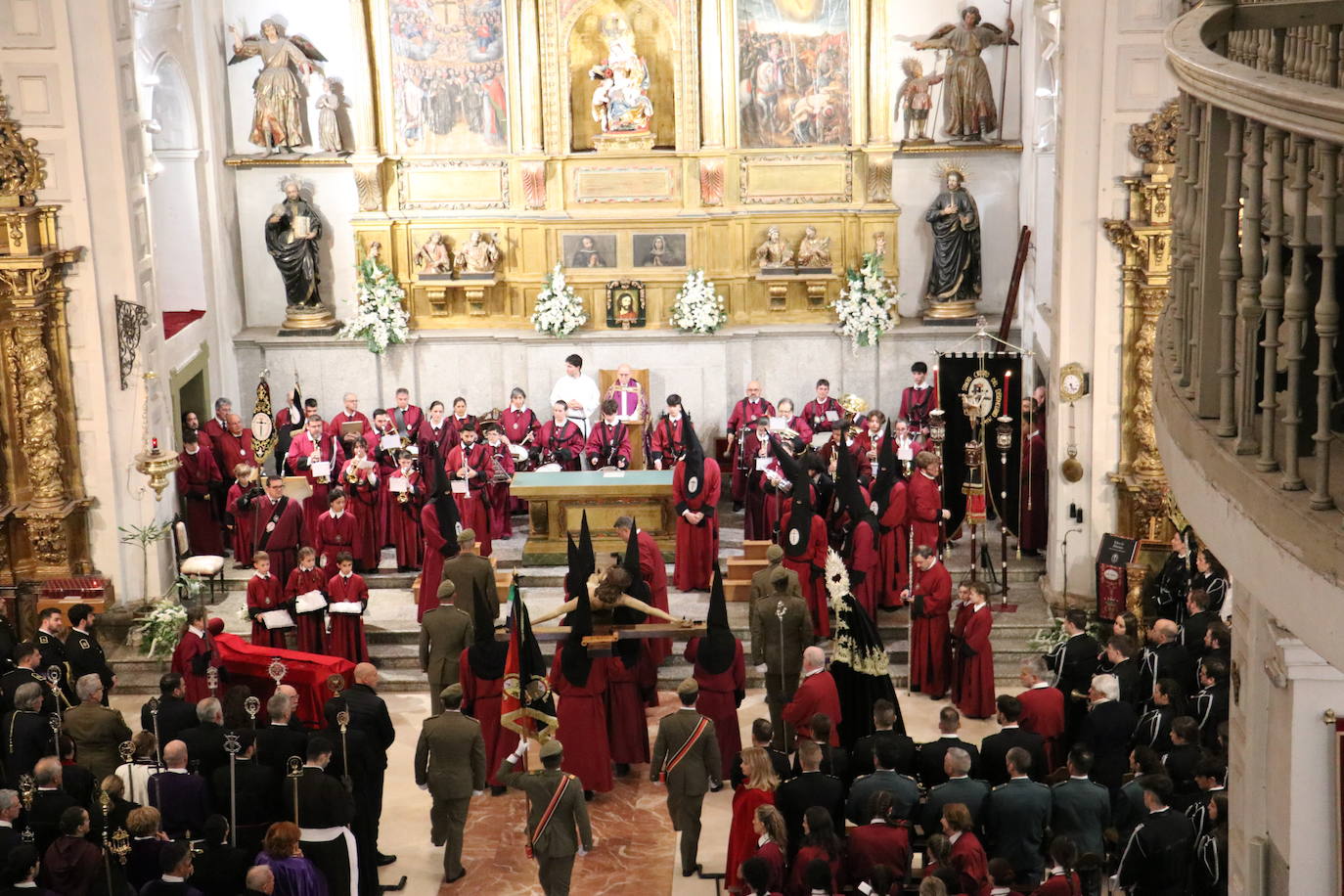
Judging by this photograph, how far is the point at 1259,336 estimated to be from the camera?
6.02 meters

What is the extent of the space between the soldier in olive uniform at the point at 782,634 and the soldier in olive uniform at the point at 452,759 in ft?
8.94

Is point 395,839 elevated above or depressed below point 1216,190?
below

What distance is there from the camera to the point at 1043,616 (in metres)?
16.0

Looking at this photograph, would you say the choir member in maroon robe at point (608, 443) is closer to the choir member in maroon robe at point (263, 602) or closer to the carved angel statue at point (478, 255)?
the carved angel statue at point (478, 255)

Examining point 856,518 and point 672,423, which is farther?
point 672,423

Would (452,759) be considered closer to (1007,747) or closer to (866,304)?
(1007,747)

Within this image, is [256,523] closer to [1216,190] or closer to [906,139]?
[906,139]

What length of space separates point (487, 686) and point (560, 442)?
18.4 feet

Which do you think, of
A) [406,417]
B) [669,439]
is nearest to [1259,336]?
[669,439]

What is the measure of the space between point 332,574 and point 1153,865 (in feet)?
27.3

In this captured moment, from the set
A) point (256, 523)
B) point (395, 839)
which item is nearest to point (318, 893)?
point (395, 839)

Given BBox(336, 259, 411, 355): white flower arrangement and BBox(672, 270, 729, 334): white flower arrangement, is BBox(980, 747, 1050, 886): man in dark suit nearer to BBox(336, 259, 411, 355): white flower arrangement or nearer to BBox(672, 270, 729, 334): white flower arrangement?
BBox(672, 270, 729, 334): white flower arrangement

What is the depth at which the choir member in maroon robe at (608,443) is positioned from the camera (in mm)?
18141

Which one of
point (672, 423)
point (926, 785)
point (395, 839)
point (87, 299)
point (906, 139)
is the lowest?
point (395, 839)
